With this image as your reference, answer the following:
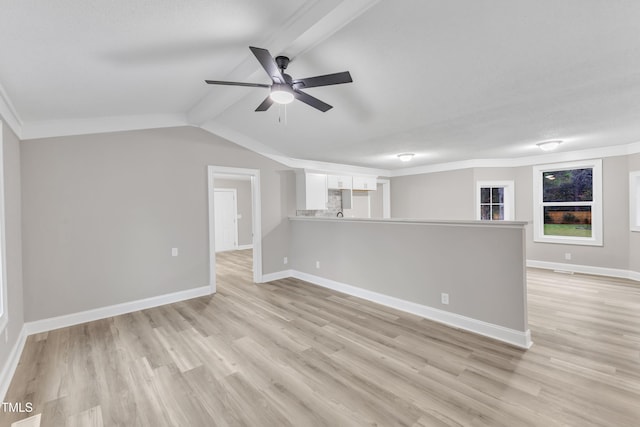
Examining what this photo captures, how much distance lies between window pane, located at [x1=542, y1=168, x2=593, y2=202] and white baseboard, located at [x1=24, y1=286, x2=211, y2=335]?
276 inches

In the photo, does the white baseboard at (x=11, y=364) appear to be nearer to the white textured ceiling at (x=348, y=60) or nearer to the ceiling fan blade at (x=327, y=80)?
the white textured ceiling at (x=348, y=60)

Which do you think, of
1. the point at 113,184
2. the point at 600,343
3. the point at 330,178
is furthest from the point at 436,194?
the point at 113,184

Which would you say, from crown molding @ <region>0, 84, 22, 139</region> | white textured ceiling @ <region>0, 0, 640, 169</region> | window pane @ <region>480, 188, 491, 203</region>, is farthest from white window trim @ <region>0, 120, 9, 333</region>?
window pane @ <region>480, 188, 491, 203</region>

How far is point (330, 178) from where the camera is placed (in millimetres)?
6090

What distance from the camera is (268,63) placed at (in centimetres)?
203

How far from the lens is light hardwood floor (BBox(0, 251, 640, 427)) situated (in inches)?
74.4

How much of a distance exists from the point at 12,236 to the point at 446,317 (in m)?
4.63

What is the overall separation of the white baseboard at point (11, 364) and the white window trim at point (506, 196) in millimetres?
7559

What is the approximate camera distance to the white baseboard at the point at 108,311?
10.8 feet

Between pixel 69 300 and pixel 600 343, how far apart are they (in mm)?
5843

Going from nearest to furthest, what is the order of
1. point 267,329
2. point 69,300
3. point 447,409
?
point 447,409 → point 267,329 → point 69,300

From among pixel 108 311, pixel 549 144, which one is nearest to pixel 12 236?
pixel 108 311

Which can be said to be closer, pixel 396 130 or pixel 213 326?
pixel 213 326

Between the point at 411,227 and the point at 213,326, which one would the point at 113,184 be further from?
the point at 411,227
